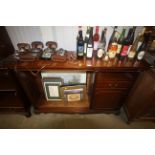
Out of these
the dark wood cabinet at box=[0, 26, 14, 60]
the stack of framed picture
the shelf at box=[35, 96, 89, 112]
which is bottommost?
the shelf at box=[35, 96, 89, 112]

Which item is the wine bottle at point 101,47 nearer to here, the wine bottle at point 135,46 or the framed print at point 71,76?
the wine bottle at point 135,46

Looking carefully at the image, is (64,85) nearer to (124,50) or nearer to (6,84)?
(6,84)

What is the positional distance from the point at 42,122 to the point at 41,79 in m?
0.58

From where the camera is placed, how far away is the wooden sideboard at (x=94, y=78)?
987mm

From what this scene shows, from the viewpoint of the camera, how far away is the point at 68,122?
4.67 ft

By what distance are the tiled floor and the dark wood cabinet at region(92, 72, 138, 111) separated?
0.87 ft

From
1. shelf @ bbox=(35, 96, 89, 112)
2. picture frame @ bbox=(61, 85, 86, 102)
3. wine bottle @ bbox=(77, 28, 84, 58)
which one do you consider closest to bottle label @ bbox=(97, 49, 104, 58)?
wine bottle @ bbox=(77, 28, 84, 58)

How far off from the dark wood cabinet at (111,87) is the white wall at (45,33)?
17.4 inches

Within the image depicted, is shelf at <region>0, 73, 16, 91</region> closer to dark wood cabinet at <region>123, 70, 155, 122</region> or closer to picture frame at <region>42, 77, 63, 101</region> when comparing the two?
picture frame at <region>42, 77, 63, 101</region>

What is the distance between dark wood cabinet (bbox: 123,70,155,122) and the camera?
97 centimetres

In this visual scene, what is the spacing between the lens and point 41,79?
1330 millimetres

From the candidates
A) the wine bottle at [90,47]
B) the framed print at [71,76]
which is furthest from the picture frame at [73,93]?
the wine bottle at [90,47]
